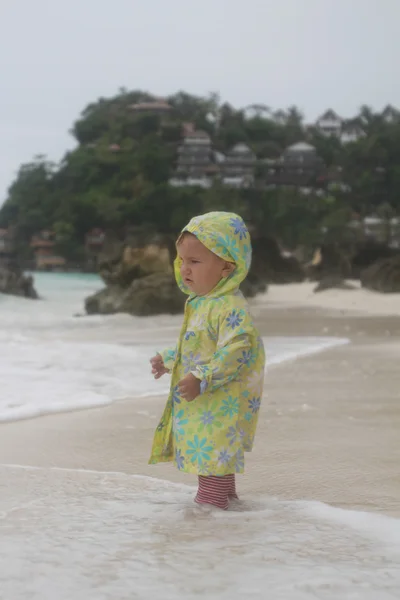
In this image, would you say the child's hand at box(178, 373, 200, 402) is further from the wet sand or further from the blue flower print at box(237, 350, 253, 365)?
the wet sand

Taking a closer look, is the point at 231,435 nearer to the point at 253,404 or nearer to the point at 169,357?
the point at 253,404

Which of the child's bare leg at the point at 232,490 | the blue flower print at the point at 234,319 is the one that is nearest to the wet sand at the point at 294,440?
the child's bare leg at the point at 232,490

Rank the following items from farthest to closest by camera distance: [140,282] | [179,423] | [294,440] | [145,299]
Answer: [140,282] → [145,299] → [294,440] → [179,423]

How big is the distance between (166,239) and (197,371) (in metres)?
12.6

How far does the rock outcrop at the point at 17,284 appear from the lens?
17947mm

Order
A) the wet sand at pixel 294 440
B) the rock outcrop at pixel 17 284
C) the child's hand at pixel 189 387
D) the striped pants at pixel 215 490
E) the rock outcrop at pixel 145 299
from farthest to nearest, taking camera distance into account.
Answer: the rock outcrop at pixel 17 284, the rock outcrop at pixel 145 299, the wet sand at pixel 294 440, the striped pants at pixel 215 490, the child's hand at pixel 189 387

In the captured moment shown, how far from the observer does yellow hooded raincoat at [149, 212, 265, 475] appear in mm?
1886

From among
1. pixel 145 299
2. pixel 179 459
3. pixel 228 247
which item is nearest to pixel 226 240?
pixel 228 247

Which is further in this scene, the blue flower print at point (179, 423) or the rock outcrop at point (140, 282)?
the rock outcrop at point (140, 282)

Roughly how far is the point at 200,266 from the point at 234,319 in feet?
0.49

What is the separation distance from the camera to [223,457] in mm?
1887

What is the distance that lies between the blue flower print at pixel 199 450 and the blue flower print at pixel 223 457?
2 cm

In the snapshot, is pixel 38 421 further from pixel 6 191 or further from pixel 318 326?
pixel 6 191

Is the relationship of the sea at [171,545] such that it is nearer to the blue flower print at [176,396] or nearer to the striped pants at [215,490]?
the striped pants at [215,490]
